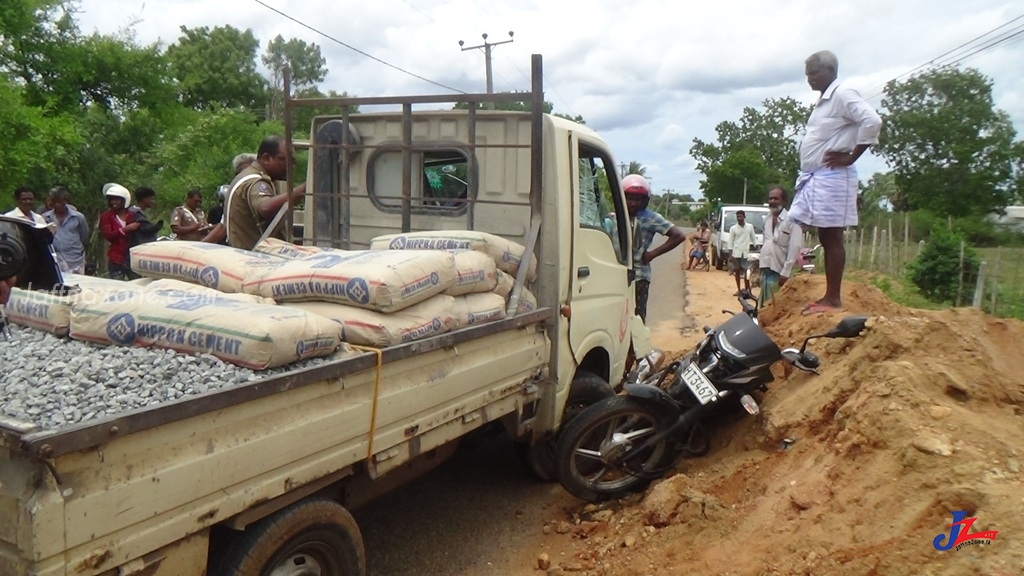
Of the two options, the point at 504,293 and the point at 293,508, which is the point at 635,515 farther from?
the point at 293,508

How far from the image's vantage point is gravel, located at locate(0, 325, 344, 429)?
1920 mm

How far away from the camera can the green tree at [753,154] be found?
43406 millimetres

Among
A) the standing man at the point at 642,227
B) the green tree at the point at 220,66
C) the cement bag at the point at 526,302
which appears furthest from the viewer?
the green tree at the point at 220,66

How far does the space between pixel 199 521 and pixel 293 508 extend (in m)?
0.38

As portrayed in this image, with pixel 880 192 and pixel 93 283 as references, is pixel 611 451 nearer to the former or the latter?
pixel 93 283

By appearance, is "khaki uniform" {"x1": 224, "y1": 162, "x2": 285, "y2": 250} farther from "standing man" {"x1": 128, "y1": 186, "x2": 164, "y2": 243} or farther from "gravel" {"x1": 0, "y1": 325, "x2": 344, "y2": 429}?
"standing man" {"x1": 128, "y1": 186, "x2": 164, "y2": 243}

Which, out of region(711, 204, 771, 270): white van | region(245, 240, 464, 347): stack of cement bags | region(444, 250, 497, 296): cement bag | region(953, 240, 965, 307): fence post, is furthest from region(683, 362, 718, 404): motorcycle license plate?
region(711, 204, 771, 270): white van

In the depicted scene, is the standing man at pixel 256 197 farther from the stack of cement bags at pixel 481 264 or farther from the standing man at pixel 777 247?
the standing man at pixel 777 247

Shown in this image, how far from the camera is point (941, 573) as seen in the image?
2262 mm

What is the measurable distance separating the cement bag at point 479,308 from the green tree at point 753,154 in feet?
138

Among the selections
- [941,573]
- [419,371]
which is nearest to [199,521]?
[419,371]

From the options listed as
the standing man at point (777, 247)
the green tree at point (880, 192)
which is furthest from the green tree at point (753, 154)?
the standing man at point (777, 247)

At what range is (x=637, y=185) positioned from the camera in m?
5.95

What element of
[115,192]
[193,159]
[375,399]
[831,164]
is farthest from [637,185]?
[193,159]
